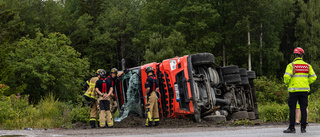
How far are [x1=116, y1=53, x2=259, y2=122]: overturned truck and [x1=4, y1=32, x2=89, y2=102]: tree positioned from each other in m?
21.4

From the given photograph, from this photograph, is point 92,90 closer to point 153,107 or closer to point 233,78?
point 153,107

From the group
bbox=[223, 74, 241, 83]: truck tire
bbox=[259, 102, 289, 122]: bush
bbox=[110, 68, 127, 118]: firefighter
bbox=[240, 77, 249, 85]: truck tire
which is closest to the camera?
bbox=[110, 68, 127, 118]: firefighter

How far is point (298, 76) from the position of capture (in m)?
8.14

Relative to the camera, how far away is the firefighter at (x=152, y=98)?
10.4m

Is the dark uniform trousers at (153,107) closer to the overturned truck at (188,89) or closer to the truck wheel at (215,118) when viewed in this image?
the overturned truck at (188,89)

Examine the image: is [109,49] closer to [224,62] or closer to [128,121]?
[224,62]

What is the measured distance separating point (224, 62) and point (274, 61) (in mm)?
5466

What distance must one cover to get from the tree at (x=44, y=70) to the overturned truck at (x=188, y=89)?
70.2 ft

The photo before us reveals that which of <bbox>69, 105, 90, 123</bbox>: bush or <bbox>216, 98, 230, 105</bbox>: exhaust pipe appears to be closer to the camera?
<bbox>69, 105, 90, 123</bbox>: bush

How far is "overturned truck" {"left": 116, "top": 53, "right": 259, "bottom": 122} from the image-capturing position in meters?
10.6

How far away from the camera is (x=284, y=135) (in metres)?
7.41

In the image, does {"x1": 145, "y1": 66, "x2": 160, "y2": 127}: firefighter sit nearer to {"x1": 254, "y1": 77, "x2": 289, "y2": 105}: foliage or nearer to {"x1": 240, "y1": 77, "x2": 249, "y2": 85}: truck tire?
{"x1": 240, "y1": 77, "x2": 249, "y2": 85}: truck tire

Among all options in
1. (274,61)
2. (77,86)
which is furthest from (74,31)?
(274,61)

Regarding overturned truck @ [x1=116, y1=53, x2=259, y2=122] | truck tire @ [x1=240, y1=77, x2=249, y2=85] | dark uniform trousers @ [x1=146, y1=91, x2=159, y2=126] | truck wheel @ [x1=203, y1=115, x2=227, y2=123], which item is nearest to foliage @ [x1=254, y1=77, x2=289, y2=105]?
truck tire @ [x1=240, y1=77, x2=249, y2=85]
